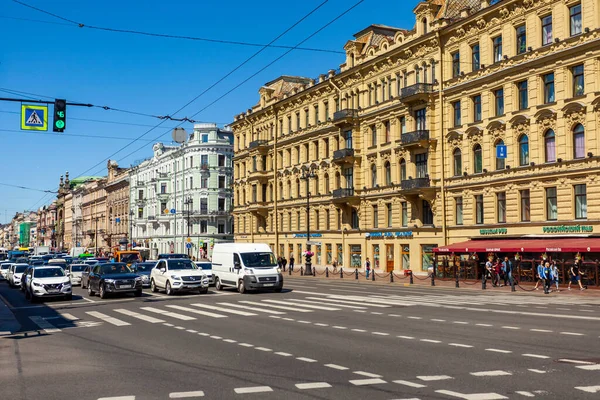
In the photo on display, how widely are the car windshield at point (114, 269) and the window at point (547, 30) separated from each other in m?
27.0

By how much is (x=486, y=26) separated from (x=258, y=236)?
40.9 meters

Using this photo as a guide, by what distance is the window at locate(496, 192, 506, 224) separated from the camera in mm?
42781

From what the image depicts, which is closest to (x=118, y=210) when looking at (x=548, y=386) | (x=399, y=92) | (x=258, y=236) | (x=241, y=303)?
(x=258, y=236)

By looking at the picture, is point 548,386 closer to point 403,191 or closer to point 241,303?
point 241,303

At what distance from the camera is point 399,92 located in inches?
2074

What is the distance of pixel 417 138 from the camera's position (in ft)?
161

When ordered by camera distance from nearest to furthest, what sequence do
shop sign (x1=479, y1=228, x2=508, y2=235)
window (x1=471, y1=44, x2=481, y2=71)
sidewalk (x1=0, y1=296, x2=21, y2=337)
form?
sidewalk (x1=0, y1=296, x2=21, y2=337), shop sign (x1=479, y1=228, x2=508, y2=235), window (x1=471, y1=44, x2=481, y2=71)

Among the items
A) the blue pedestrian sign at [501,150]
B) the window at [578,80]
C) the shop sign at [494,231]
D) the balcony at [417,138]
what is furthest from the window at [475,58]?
the shop sign at [494,231]

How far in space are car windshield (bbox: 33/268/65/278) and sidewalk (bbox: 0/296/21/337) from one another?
3.58 metres

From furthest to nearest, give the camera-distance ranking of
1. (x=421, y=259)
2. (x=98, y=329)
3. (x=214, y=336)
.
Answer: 1. (x=421, y=259)
2. (x=98, y=329)
3. (x=214, y=336)

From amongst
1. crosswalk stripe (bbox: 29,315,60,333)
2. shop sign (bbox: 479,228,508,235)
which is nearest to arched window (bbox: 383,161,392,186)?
shop sign (bbox: 479,228,508,235)

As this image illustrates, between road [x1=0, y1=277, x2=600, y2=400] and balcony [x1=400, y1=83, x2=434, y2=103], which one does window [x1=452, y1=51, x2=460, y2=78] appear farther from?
road [x1=0, y1=277, x2=600, y2=400]

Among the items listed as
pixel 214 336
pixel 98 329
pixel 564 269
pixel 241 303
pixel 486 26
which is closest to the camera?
pixel 214 336

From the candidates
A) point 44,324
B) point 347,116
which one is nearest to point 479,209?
point 347,116
